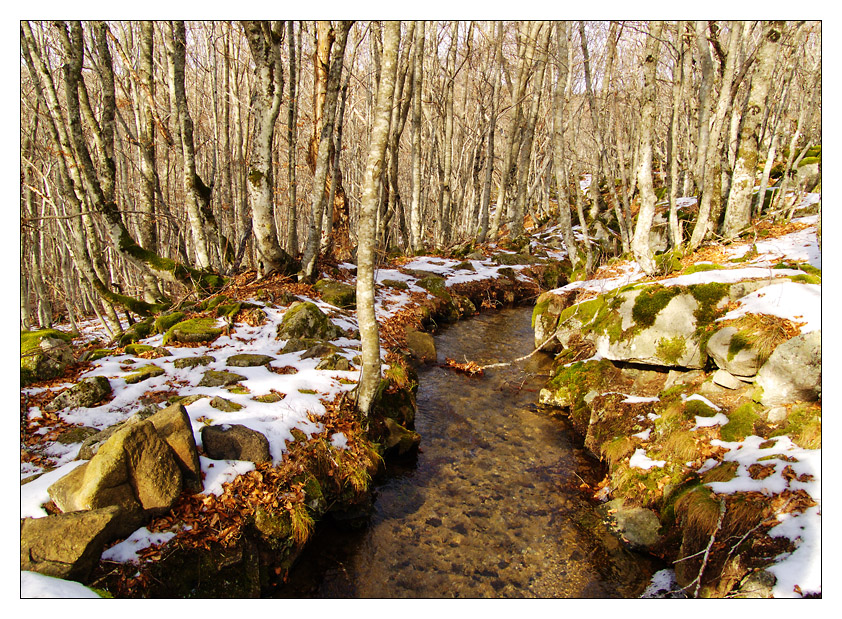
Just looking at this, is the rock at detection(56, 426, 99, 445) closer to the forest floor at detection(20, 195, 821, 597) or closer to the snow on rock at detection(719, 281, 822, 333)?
the forest floor at detection(20, 195, 821, 597)

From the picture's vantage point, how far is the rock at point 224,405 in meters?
5.23

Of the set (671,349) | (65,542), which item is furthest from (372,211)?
(671,349)

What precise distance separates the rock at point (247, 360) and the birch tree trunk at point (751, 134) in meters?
10.0

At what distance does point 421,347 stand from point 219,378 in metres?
4.95

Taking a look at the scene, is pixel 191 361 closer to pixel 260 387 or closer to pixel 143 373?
pixel 143 373

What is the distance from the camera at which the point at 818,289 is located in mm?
5574

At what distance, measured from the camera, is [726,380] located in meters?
5.67

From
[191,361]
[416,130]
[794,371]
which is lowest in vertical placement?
[191,361]

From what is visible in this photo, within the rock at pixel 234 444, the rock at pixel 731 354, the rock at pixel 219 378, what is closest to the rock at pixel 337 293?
the rock at pixel 219 378

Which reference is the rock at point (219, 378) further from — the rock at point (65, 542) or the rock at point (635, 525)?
the rock at point (635, 525)

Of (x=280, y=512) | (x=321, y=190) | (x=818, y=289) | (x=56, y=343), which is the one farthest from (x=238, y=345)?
(x=818, y=289)

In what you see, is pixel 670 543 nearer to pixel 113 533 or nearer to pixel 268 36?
pixel 113 533

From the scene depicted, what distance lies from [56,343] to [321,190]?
6.44m
